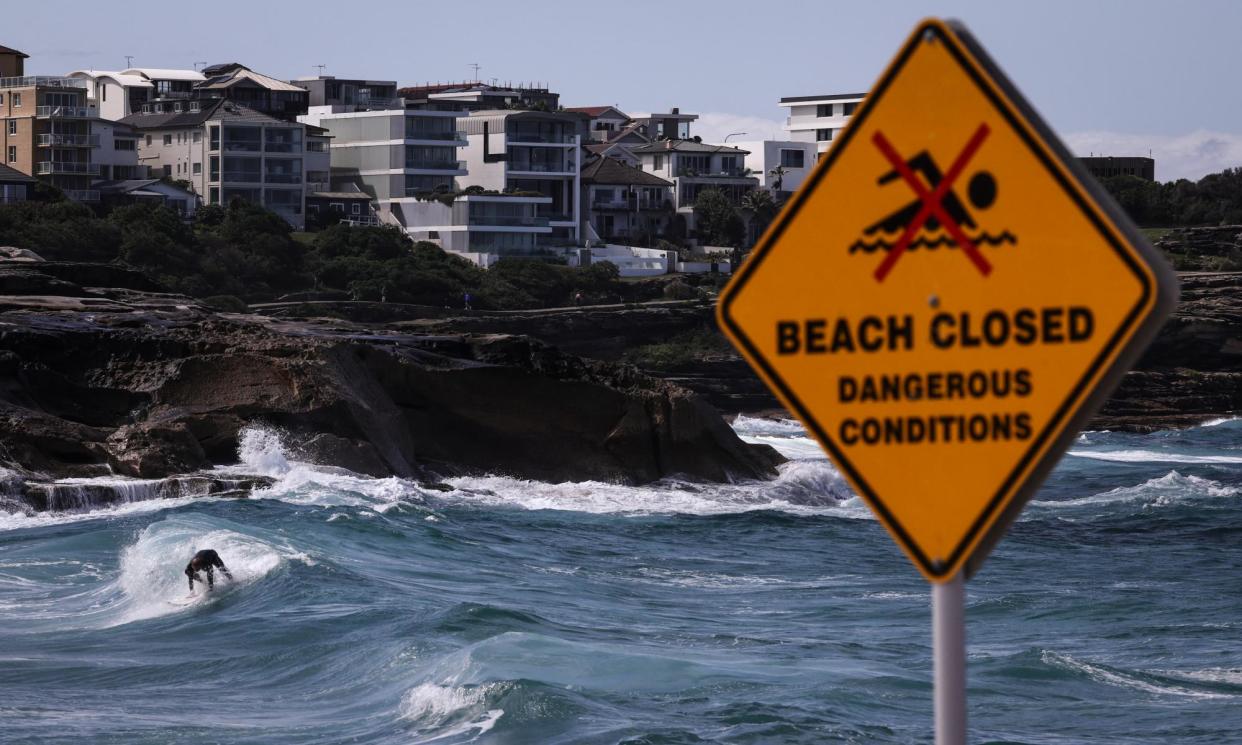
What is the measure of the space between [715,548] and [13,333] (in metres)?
13.0

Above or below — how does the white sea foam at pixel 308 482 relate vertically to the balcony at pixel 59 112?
below

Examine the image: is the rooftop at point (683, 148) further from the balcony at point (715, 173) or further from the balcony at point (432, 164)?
the balcony at point (432, 164)

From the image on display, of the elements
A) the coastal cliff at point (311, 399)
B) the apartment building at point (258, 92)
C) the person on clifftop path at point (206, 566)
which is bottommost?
the person on clifftop path at point (206, 566)

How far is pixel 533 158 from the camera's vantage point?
94.5 metres

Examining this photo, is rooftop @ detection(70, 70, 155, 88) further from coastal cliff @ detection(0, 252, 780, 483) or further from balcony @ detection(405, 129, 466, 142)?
coastal cliff @ detection(0, 252, 780, 483)

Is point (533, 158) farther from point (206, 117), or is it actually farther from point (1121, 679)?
point (1121, 679)

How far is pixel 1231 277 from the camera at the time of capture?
3009 inches

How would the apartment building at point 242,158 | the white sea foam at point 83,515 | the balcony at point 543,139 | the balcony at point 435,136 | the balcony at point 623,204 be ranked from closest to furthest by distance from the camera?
the white sea foam at point 83,515 < the apartment building at point 242,158 < the balcony at point 435,136 < the balcony at point 543,139 < the balcony at point 623,204

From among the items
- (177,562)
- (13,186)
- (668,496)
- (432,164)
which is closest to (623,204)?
(432,164)

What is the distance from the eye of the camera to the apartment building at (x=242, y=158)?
87.1m

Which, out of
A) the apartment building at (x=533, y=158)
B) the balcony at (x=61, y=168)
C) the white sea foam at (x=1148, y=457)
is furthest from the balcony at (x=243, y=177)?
the white sea foam at (x=1148, y=457)

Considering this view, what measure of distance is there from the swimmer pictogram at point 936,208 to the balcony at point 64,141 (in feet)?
290

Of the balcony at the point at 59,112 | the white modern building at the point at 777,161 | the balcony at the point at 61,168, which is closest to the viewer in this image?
the balcony at the point at 61,168

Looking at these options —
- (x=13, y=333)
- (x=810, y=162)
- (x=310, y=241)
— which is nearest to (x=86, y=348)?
(x=13, y=333)
